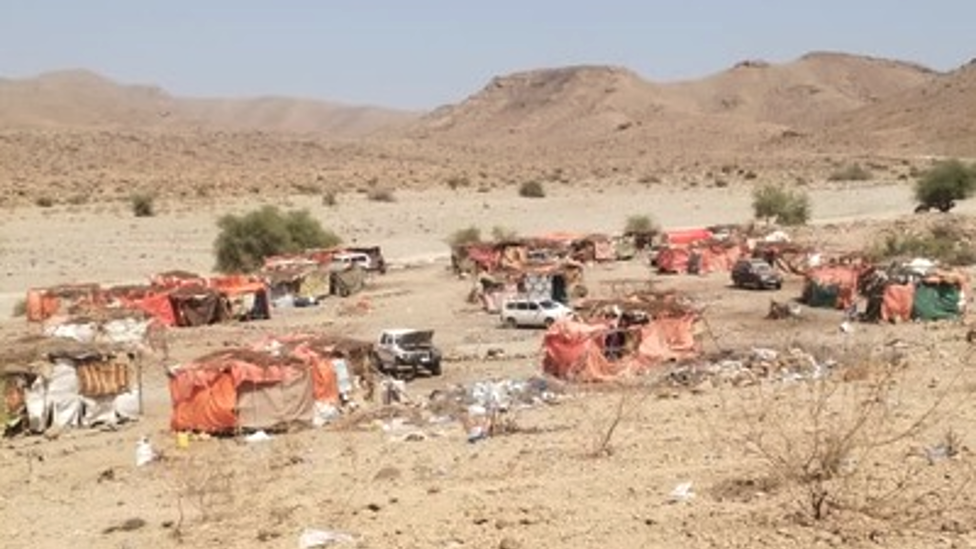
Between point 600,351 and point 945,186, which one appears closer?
point 600,351

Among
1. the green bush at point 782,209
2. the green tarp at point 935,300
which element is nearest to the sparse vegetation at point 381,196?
the green bush at point 782,209

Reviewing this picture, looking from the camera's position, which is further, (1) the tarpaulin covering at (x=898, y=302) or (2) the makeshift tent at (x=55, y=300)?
(2) the makeshift tent at (x=55, y=300)

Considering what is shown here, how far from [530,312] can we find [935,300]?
11944 millimetres

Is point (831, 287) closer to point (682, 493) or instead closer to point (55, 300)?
point (55, 300)

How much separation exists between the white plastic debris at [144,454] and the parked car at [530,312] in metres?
19.7

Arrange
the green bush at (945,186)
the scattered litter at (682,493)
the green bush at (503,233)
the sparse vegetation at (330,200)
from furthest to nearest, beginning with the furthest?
the sparse vegetation at (330,200), the green bush at (945,186), the green bush at (503,233), the scattered litter at (682,493)

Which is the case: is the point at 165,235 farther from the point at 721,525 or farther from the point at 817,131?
the point at 817,131

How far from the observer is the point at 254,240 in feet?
210

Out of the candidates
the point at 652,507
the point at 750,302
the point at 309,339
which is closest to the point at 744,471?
the point at 652,507

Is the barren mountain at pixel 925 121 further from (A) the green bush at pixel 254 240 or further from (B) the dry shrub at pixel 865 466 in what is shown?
(B) the dry shrub at pixel 865 466

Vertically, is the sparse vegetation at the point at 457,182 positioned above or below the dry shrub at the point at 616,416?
below

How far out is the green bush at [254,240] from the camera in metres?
63.6

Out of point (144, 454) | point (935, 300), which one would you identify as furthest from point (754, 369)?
point (935, 300)

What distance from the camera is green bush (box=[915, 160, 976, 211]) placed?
82.1 meters
